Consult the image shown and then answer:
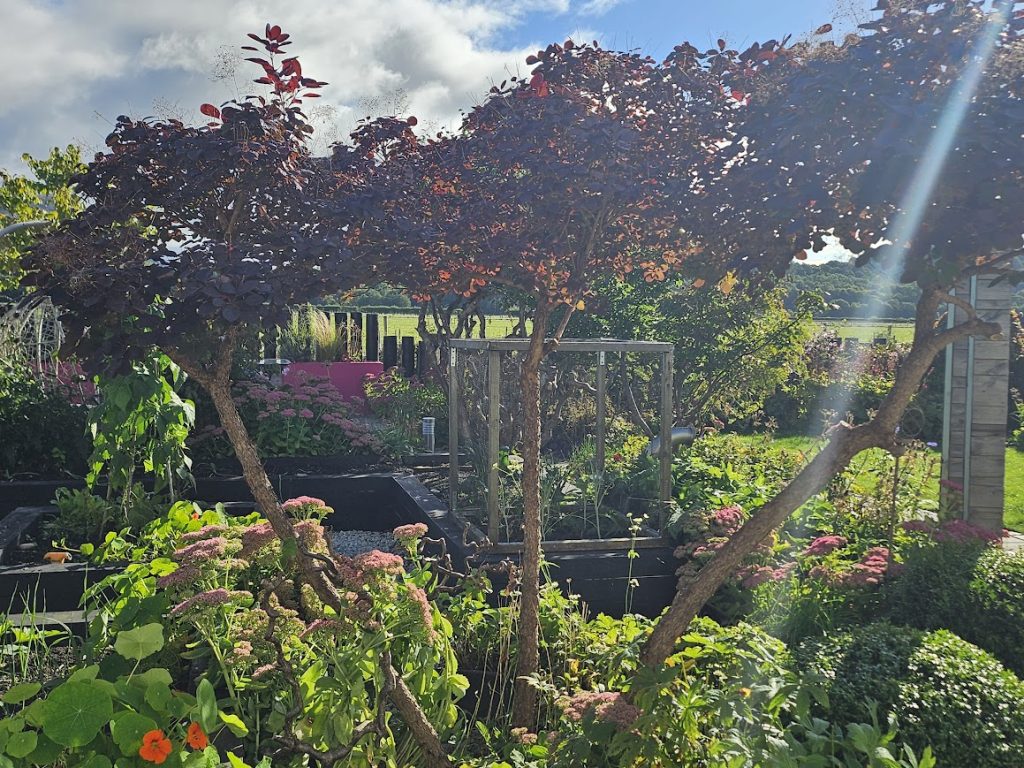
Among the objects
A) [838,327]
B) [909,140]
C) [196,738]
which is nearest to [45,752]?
[196,738]

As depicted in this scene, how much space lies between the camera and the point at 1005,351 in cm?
502

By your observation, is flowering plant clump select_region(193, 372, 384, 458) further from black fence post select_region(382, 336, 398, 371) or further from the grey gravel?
black fence post select_region(382, 336, 398, 371)

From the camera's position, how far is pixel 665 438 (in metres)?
4.85

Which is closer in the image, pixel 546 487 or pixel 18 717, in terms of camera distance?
pixel 18 717

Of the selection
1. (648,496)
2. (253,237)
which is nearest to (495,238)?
(253,237)

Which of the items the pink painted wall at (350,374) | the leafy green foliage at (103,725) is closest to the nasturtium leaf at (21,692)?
the leafy green foliage at (103,725)

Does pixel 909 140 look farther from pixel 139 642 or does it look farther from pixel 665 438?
pixel 665 438

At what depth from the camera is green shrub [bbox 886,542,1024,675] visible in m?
3.16

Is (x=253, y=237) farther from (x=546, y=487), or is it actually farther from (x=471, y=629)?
(x=546, y=487)

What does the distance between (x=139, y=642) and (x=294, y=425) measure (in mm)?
4817

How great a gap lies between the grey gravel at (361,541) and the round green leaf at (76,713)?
138 inches

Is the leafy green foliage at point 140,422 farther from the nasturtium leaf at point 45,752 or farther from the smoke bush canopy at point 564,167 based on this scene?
the nasturtium leaf at point 45,752

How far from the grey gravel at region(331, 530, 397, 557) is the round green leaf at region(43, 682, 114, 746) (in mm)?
3509

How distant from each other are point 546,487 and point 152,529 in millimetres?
2268
